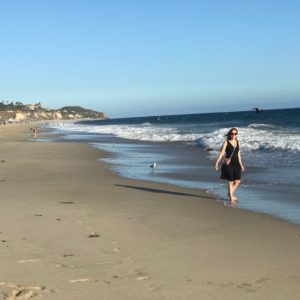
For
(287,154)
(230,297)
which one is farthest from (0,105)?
(230,297)

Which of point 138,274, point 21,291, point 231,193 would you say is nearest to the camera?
point 21,291

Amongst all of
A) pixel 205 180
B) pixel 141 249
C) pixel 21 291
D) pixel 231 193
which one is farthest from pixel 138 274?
pixel 205 180

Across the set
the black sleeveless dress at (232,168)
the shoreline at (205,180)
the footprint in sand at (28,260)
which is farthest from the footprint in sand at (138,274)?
the black sleeveless dress at (232,168)

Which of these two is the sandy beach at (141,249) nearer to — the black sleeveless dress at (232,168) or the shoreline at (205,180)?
the shoreline at (205,180)

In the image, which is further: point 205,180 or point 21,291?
point 205,180

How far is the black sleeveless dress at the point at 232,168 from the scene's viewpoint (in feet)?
31.6

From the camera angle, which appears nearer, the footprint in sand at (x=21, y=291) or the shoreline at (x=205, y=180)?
the footprint in sand at (x=21, y=291)

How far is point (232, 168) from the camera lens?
9.70 metres

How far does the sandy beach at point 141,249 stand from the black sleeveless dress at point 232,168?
0.61 meters

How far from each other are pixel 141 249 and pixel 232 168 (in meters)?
4.41

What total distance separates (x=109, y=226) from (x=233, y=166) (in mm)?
3642

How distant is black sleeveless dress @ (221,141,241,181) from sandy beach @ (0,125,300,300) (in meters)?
0.61

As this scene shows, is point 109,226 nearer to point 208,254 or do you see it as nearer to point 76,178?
point 208,254

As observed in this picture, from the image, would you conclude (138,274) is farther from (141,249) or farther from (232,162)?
(232,162)
